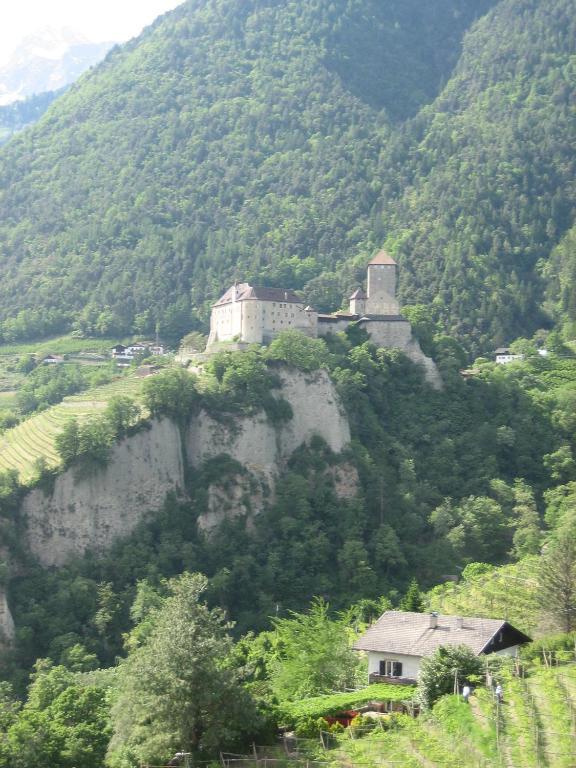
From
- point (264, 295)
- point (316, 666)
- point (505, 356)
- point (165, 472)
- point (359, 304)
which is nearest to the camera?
point (316, 666)

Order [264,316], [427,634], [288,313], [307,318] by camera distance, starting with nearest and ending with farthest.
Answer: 1. [427,634]
2. [264,316]
3. [288,313]
4. [307,318]

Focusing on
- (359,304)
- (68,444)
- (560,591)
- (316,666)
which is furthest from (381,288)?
(316,666)

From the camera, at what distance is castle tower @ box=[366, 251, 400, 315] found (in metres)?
91.2

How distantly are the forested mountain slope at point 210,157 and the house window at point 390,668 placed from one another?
7551 centimetres

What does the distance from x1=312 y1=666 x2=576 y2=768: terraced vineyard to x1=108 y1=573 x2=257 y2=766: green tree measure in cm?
321

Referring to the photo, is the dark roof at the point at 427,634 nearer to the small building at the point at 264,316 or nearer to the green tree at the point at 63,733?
the green tree at the point at 63,733

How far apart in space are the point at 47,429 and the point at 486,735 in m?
47.6

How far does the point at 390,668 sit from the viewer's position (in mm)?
45125

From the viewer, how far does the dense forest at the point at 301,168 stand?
126m

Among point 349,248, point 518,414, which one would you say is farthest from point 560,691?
point 349,248

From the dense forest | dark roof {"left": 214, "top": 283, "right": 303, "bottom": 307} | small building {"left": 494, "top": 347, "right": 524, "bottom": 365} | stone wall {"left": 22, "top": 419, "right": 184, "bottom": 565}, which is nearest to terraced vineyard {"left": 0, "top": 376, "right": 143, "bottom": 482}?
stone wall {"left": 22, "top": 419, "right": 184, "bottom": 565}

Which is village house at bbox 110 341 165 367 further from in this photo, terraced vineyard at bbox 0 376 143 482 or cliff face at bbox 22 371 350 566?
cliff face at bbox 22 371 350 566

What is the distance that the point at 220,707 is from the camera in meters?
37.7

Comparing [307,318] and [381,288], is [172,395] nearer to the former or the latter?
[307,318]
